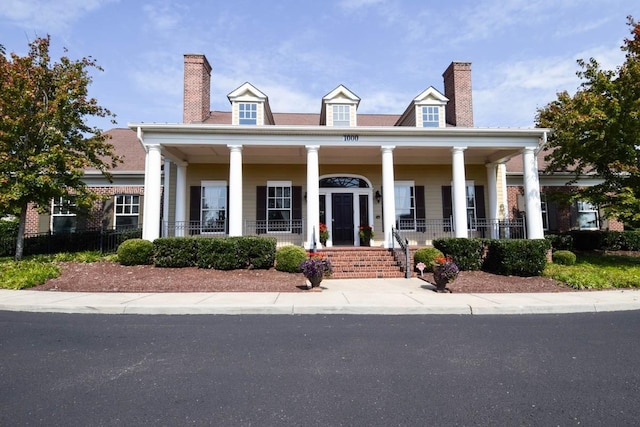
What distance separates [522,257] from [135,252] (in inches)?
492

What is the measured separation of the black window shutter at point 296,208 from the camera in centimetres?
1605

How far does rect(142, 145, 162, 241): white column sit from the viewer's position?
41.8 ft

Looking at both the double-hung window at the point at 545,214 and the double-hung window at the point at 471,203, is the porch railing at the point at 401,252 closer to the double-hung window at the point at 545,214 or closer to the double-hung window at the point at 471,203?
the double-hung window at the point at 471,203

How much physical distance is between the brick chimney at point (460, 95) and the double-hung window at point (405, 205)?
13.8ft

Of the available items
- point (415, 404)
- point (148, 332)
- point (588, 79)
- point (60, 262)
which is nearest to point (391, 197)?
point (588, 79)

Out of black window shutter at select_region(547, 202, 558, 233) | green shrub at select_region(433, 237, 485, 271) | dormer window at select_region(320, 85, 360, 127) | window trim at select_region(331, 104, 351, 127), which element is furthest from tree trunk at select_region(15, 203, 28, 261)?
black window shutter at select_region(547, 202, 558, 233)

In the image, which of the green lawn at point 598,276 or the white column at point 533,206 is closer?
the green lawn at point 598,276

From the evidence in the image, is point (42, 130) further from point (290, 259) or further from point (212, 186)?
point (290, 259)

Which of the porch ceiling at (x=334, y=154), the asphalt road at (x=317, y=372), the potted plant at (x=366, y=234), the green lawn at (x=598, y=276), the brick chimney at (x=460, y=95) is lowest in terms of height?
the asphalt road at (x=317, y=372)

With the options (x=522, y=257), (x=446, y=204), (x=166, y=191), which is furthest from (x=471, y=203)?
(x=166, y=191)

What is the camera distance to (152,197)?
12.9 meters

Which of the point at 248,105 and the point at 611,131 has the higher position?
the point at 248,105

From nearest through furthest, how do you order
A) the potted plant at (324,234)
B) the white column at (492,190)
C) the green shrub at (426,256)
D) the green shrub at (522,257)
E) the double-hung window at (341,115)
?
the green shrub at (522,257) < the green shrub at (426,256) < the potted plant at (324,234) < the double-hung window at (341,115) < the white column at (492,190)

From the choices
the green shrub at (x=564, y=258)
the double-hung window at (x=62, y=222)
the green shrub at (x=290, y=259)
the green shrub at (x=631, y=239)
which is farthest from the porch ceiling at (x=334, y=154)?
the green shrub at (x=631, y=239)
